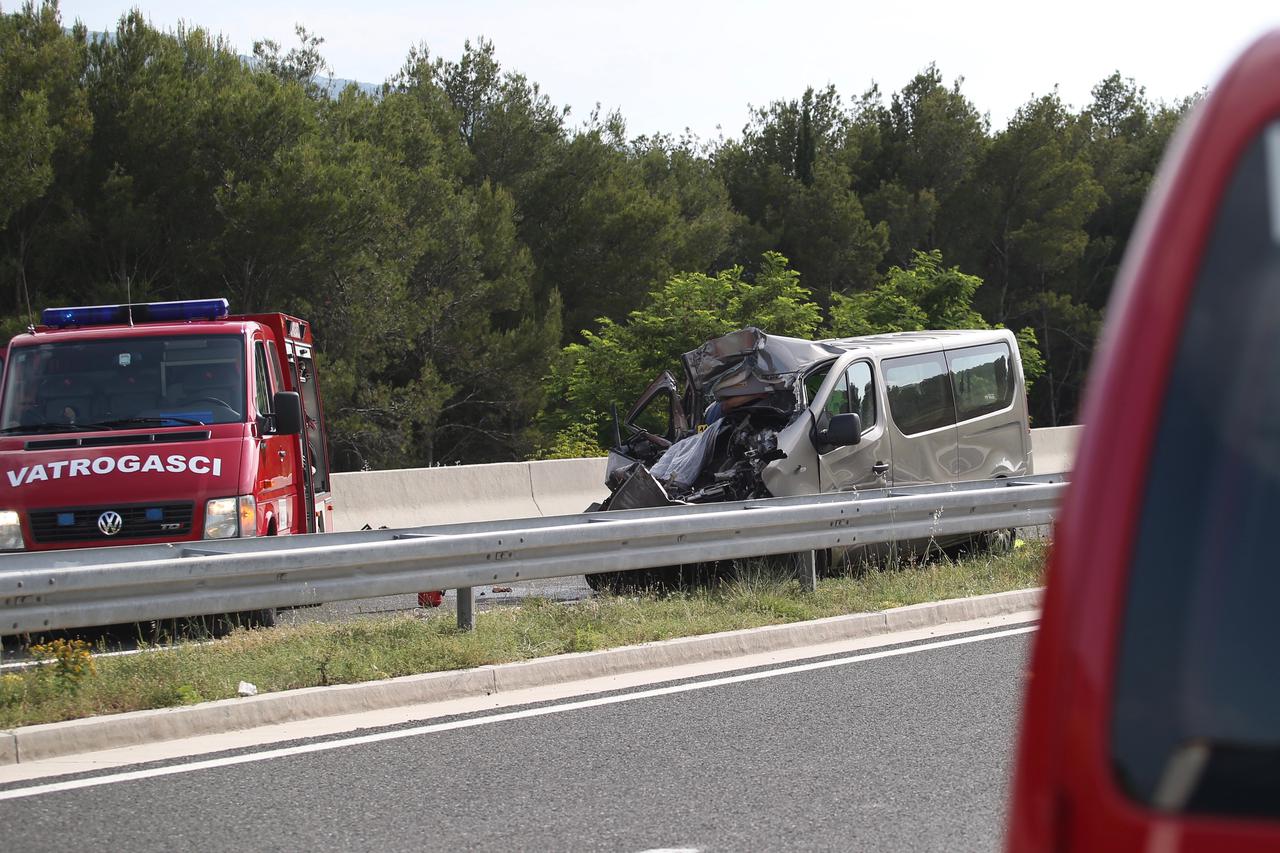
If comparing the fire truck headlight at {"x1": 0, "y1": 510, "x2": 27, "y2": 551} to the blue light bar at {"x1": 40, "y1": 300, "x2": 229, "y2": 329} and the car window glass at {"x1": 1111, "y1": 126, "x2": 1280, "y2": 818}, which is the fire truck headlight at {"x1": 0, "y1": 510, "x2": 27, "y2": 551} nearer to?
the blue light bar at {"x1": 40, "y1": 300, "x2": 229, "y2": 329}

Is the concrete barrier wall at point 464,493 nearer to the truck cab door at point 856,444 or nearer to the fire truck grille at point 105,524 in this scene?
the truck cab door at point 856,444

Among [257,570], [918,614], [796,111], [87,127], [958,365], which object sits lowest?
[918,614]

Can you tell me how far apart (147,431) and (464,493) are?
→ 8.36 meters

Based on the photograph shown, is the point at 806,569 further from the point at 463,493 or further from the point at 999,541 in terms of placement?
the point at 463,493

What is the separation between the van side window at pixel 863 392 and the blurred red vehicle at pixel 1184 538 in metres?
10.2

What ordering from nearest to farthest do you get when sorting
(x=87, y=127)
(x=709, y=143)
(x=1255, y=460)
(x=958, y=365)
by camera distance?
(x=1255, y=460) → (x=958, y=365) → (x=87, y=127) → (x=709, y=143)

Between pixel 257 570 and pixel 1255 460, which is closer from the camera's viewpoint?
pixel 1255 460

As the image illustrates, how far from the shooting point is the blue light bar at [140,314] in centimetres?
1134

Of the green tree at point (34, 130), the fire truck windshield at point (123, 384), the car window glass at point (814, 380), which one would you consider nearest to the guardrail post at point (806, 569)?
the car window glass at point (814, 380)

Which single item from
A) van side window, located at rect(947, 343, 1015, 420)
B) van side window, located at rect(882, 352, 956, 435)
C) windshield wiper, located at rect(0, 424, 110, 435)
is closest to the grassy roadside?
van side window, located at rect(882, 352, 956, 435)

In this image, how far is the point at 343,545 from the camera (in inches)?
325

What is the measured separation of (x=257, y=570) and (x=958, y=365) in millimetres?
7141

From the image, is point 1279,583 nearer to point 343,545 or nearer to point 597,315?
point 343,545

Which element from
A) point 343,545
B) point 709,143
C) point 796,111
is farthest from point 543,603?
point 709,143
